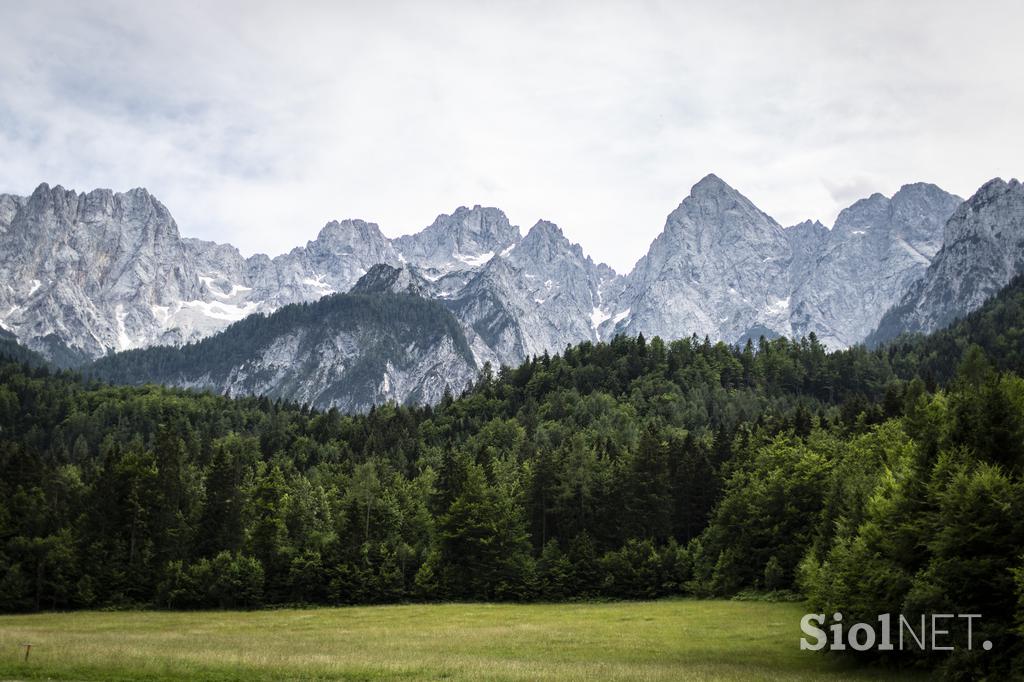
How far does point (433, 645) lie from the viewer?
49.6m

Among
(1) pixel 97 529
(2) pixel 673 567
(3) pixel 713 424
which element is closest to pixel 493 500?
(2) pixel 673 567

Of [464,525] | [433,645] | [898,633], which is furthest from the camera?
[464,525]

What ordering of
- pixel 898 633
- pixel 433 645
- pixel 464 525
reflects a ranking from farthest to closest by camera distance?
pixel 464 525, pixel 433 645, pixel 898 633

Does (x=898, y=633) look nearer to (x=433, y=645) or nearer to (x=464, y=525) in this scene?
(x=433, y=645)

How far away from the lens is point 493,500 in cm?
9788

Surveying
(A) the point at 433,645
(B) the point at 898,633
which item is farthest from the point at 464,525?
(B) the point at 898,633

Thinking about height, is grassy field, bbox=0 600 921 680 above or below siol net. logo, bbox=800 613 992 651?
below

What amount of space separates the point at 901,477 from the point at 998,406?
18.4 ft

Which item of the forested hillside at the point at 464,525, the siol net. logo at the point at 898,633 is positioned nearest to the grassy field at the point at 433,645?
the siol net. logo at the point at 898,633

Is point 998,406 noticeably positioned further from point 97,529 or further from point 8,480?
point 8,480

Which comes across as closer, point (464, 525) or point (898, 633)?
point (898, 633)

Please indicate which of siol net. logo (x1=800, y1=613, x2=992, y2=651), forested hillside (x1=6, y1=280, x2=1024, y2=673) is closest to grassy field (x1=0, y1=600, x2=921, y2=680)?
siol net. logo (x1=800, y1=613, x2=992, y2=651)

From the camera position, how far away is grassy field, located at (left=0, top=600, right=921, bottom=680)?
36.5 meters

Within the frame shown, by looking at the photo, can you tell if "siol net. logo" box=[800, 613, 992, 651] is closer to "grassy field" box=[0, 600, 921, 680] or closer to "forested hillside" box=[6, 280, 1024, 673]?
"grassy field" box=[0, 600, 921, 680]
